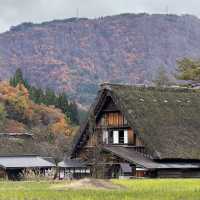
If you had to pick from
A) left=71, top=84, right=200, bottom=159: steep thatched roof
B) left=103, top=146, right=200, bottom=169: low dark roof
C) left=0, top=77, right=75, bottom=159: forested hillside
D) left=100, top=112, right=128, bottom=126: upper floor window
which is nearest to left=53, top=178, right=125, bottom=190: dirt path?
left=103, top=146, right=200, bottom=169: low dark roof

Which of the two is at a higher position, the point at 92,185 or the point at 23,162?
the point at 23,162

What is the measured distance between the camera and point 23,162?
68562 millimetres

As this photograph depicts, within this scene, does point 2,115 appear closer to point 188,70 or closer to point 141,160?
point 188,70

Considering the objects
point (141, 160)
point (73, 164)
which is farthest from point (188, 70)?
point (141, 160)

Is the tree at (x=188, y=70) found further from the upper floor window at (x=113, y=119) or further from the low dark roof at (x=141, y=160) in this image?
the low dark roof at (x=141, y=160)

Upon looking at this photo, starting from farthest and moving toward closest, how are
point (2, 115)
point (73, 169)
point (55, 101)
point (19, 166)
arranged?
point (55, 101) → point (2, 115) → point (19, 166) → point (73, 169)

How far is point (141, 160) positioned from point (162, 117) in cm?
523

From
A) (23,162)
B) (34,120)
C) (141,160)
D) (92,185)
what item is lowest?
(92,185)

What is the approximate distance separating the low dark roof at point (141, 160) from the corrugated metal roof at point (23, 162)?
712 inches

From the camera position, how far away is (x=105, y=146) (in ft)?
167

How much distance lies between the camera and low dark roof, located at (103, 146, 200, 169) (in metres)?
46.4

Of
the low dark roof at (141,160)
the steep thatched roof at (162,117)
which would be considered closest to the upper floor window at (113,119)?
the steep thatched roof at (162,117)

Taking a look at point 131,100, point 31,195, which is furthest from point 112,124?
point 31,195

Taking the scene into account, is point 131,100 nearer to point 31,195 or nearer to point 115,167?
point 115,167
